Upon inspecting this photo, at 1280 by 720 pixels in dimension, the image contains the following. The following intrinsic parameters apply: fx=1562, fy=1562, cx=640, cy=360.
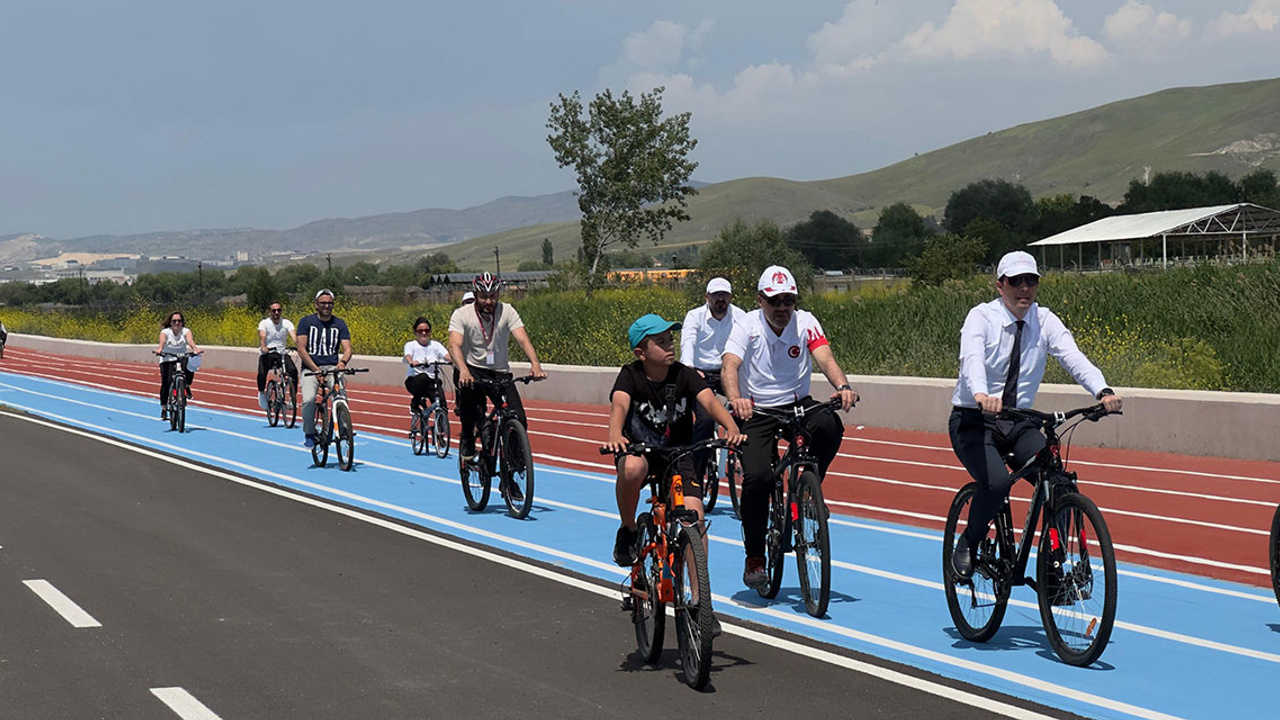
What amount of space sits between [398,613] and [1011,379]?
3.90 metres

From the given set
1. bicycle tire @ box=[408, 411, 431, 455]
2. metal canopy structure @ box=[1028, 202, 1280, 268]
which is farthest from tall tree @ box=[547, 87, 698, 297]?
bicycle tire @ box=[408, 411, 431, 455]

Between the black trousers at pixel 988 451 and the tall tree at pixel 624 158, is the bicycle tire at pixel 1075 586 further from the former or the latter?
the tall tree at pixel 624 158

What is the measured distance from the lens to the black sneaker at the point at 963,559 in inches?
324

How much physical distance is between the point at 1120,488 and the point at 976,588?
7260 millimetres

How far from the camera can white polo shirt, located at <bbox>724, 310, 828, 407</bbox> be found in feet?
31.9

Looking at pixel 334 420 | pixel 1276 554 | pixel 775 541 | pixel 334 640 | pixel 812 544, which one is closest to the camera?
pixel 334 640

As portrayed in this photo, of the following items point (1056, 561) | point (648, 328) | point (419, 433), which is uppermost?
point (648, 328)

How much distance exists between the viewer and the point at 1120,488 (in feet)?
49.3

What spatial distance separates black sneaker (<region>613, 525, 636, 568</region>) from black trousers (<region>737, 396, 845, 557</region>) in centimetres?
104

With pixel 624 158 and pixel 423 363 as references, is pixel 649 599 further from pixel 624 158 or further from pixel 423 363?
pixel 624 158

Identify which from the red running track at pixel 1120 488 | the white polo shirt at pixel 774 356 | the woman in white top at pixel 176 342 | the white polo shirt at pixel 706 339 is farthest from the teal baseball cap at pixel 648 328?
the woman in white top at pixel 176 342

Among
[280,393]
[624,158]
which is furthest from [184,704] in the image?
[624,158]

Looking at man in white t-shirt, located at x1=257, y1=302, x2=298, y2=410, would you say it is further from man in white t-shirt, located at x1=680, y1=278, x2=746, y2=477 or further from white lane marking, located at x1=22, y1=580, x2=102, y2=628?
white lane marking, located at x1=22, y1=580, x2=102, y2=628

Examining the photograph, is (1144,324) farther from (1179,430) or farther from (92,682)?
(92,682)
